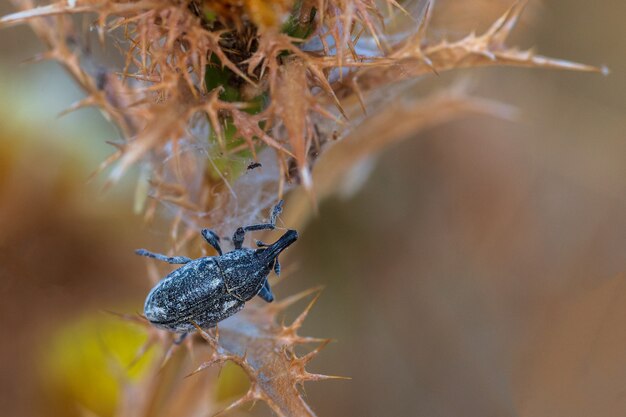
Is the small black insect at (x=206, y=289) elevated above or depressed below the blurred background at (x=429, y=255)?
above

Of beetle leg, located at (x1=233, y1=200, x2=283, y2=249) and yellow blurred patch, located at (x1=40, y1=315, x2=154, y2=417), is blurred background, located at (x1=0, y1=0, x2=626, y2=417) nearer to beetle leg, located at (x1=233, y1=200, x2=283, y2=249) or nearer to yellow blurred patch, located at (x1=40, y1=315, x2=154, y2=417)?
yellow blurred patch, located at (x1=40, y1=315, x2=154, y2=417)

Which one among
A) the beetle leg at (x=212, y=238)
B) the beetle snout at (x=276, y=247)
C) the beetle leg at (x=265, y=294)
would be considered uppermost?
the beetle leg at (x=212, y=238)

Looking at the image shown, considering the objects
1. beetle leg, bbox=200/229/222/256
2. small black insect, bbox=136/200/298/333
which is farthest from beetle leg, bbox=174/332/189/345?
beetle leg, bbox=200/229/222/256

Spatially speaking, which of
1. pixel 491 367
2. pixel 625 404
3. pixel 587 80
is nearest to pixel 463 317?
pixel 491 367

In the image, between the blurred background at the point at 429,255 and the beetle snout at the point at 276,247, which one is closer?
the beetle snout at the point at 276,247

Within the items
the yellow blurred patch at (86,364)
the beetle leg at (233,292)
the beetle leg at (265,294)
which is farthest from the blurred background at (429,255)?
the beetle leg at (233,292)

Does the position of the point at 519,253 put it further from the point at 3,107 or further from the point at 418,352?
the point at 3,107

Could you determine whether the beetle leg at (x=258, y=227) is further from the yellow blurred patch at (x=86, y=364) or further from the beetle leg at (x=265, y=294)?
the yellow blurred patch at (x=86, y=364)
